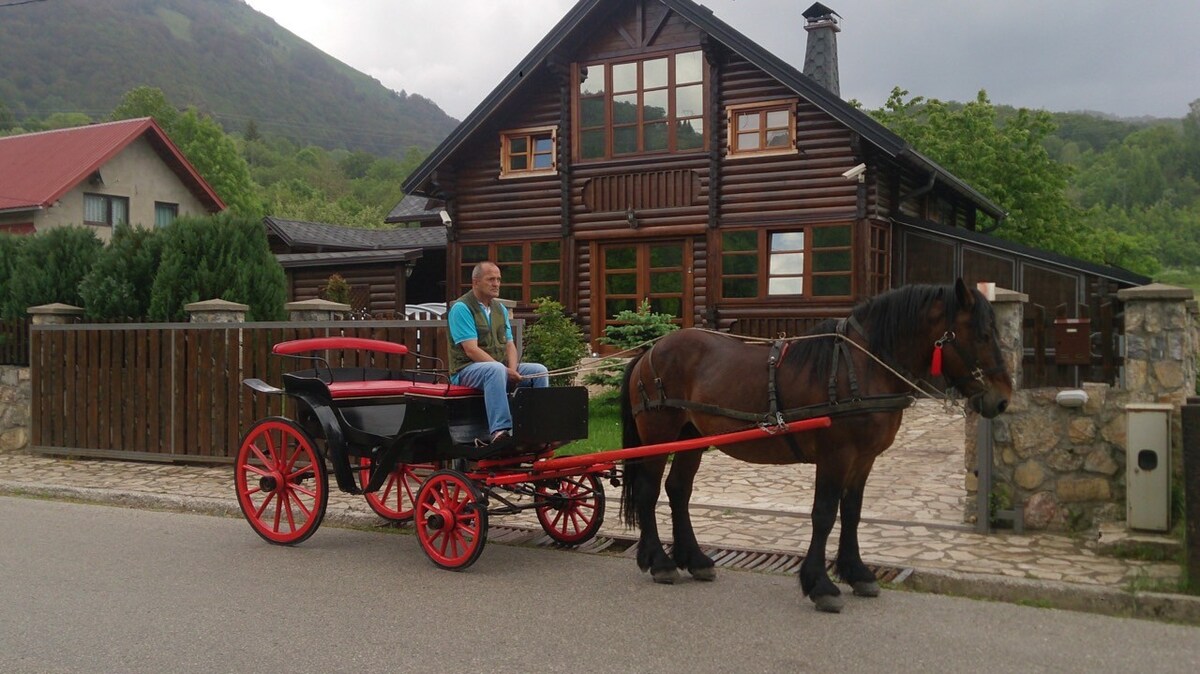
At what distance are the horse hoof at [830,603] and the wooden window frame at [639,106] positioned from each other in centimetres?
1580

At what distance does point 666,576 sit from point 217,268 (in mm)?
9130

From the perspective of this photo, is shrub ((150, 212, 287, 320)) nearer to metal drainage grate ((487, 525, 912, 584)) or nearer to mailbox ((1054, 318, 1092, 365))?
metal drainage grate ((487, 525, 912, 584))

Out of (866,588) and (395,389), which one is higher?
(395,389)

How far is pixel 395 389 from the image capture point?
7652 millimetres

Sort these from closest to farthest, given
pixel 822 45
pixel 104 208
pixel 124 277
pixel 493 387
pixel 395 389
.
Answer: pixel 493 387 → pixel 395 389 → pixel 124 277 → pixel 822 45 → pixel 104 208

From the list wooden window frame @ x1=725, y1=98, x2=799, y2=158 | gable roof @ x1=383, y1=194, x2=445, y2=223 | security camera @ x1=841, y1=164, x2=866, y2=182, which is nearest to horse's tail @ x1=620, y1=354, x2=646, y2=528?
security camera @ x1=841, y1=164, x2=866, y2=182

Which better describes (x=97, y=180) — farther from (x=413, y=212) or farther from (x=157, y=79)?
(x=157, y=79)

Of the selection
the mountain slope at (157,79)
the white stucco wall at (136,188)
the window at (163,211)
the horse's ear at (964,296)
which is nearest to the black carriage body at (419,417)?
the horse's ear at (964,296)

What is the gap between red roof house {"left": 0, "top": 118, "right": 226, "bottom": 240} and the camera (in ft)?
111

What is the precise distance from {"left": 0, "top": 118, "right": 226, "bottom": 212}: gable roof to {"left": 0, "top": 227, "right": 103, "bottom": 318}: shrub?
67.4ft

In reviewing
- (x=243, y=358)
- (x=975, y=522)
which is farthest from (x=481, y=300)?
→ (x=243, y=358)

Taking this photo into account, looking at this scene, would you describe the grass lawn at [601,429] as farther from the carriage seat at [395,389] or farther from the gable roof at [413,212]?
the gable roof at [413,212]

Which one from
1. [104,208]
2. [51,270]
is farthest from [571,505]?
[104,208]

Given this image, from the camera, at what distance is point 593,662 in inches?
Result: 193
